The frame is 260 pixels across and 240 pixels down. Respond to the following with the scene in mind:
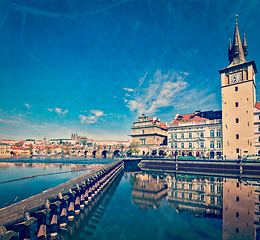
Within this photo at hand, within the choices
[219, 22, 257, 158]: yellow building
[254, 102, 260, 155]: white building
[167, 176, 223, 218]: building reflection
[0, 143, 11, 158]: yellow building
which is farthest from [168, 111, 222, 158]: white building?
[0, 143, 11, 158]: yellow building

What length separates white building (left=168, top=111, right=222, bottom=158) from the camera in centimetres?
4922

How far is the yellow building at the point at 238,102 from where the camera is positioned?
42000 millimetres

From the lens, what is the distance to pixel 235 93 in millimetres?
45312

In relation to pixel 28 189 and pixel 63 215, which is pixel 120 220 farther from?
pixel 28 189

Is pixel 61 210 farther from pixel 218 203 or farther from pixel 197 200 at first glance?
pixel 218 203

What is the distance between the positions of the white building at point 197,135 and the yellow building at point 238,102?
3.15m

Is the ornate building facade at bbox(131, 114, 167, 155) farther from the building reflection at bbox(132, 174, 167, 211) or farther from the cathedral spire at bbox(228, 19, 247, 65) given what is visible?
the building reflection at bbox(132, 174, 167, 211)

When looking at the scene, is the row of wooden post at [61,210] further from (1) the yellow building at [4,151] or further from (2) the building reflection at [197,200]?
(1) the yellow building at [4,151]

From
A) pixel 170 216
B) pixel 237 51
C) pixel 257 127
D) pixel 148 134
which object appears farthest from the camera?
pixel 148 134

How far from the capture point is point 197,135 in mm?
52844

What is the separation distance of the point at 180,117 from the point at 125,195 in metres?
44.0

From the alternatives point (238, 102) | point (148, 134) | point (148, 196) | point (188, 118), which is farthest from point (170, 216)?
point (148, 134)

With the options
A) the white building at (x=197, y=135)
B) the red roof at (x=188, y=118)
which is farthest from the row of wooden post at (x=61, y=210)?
the red roof at (x=188, y=118)

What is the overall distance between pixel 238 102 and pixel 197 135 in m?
14.7
